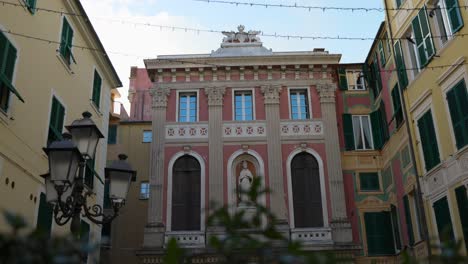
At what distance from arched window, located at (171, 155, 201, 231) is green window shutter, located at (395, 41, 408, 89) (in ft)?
27.6

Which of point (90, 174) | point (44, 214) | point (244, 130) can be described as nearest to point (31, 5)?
point (44, 214)

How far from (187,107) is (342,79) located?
6981 millimetres

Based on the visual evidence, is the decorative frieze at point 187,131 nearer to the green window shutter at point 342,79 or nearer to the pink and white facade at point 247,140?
Result: the pink and white facade at point 247,140

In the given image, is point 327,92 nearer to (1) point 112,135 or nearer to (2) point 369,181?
(2) point 369,181

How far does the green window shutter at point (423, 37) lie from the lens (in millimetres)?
15305

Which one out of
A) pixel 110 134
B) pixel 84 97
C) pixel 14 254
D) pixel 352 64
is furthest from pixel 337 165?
pixel 14 254

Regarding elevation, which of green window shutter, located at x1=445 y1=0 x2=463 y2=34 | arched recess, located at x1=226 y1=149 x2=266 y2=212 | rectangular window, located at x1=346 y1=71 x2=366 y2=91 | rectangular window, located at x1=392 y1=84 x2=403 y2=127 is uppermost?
rectangular window, located at x1=346 y1=71 x2=366 y2=91

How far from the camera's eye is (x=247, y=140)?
812 inches

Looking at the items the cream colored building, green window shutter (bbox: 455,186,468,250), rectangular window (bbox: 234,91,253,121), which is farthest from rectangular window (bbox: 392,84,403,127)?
the cream colored building

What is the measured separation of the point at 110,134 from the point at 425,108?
1745 cm

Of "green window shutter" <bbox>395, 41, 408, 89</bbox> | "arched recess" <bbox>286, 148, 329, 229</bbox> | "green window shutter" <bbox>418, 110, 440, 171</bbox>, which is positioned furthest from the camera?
"arched recess" <bbox>286, 148, 329, 229</bbox>

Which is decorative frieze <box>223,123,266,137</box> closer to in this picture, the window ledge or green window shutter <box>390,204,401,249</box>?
green window shutter <box>390,204,401,249</box>

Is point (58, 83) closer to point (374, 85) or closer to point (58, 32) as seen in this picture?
point (58, 32)

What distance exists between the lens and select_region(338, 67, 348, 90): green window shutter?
22281 mm
